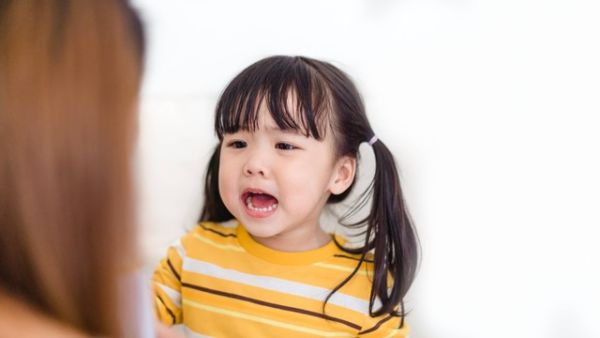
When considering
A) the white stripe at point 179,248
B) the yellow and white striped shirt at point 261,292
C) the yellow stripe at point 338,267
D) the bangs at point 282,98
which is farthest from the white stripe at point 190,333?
the bangs at point 282,98

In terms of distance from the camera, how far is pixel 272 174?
817 millimetres

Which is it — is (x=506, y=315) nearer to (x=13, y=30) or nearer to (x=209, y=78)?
(x=209, y=78)

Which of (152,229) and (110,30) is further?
(152,229)

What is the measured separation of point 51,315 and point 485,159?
0.71 metres

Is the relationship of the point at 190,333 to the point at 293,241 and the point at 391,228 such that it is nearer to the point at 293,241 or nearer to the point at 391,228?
the point at 293,241

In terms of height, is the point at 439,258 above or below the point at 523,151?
below

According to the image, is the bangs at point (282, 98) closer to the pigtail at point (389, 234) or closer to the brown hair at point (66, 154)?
the pigtail at point (389, 234)

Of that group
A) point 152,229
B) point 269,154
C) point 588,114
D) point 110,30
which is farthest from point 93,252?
point 588,114

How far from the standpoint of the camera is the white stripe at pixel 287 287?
86 centimetres

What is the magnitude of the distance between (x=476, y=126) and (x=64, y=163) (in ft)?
2.26

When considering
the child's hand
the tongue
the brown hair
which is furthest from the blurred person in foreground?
the tongue

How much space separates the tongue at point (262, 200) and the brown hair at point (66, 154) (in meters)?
0.33

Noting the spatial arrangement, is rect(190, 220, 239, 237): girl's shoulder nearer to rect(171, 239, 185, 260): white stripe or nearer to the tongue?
rect(171, 239, 185, 260): white stripe

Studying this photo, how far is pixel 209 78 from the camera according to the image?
42.3 inches
